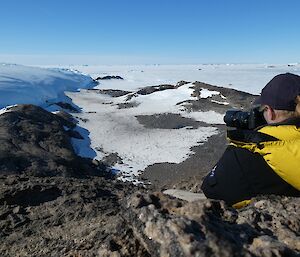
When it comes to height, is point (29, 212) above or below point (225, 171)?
below

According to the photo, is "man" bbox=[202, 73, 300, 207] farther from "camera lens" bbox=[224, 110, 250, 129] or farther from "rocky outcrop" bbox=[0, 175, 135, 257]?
"rocky outcrop" bbox=[0, 175, 135, 257]

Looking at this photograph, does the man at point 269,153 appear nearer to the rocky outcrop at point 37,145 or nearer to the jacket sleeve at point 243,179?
Result: the jacket sleeve at point 243,179

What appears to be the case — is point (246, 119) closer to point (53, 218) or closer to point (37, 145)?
point (53, 218)

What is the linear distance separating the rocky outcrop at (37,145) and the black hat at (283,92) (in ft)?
35.1

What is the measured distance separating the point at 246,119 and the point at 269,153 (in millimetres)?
339

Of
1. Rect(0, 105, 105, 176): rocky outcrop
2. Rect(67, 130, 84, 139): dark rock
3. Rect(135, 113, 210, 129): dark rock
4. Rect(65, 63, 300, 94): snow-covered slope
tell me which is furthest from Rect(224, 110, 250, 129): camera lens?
Rect(65, 63, 300, 94): snow-covered slope

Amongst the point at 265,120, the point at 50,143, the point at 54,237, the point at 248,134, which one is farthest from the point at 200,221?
the point at 50,143

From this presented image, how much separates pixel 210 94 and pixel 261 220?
1148 inches

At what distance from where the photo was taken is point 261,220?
9.25ft

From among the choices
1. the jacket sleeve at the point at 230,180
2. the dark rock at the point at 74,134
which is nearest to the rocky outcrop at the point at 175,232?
the jacket sleeve at the point at 230,180

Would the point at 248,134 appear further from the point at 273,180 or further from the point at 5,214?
the point at 5,214

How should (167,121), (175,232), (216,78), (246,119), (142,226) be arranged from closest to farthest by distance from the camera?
(175,232) → (142,226) → (246,119) → (167,121) → (216,78)

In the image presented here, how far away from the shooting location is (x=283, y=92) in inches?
111

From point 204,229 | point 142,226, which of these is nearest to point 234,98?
point 142,226
